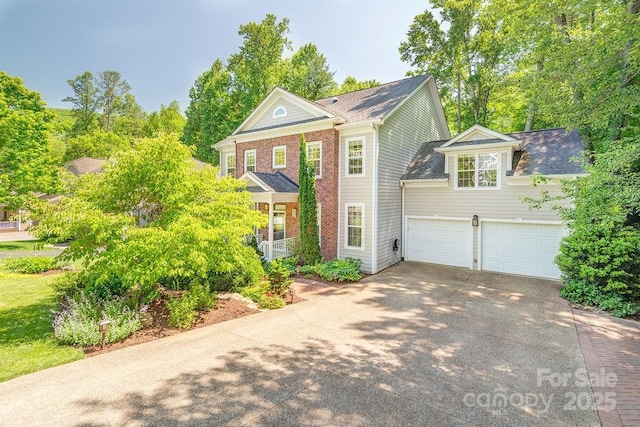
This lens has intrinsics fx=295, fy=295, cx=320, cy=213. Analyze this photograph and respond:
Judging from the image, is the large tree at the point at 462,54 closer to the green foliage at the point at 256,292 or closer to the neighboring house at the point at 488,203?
the neighboring house at the point at 488,203

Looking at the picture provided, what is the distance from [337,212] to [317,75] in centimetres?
2129

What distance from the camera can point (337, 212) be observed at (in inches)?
525

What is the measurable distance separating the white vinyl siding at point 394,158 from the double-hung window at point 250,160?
7229 mm

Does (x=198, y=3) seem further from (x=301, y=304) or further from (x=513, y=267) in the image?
(x=513, y=267)

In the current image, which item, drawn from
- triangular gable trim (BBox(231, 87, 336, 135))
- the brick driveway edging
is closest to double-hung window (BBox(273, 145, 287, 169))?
triangular gable trim (BBox(231, 87, 336, 135))

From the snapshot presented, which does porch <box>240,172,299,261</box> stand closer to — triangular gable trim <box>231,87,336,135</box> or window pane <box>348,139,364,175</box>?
window pane <box>348,139,364,175</box>

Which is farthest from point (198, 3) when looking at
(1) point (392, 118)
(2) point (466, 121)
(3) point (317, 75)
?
(2) point (466, 121)

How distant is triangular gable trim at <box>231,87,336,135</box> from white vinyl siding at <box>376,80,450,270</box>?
9.73 ft

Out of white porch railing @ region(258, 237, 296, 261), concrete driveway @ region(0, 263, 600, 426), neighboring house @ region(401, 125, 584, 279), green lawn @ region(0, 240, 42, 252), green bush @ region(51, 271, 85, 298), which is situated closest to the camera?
concrete driveway @ region(0, 263, 600, 426)

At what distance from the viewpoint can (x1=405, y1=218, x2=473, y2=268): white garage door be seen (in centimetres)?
1302

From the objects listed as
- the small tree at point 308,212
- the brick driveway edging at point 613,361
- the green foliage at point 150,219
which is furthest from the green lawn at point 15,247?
the brick driveway edging at point 613,361

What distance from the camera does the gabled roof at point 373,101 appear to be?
13.1m

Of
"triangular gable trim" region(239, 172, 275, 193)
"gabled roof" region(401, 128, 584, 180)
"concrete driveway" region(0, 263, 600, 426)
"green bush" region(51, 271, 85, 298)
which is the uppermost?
"gabled roof" region(401, 128, 584, 180)

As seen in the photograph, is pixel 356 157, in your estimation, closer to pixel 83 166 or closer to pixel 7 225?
pixel 83 166
